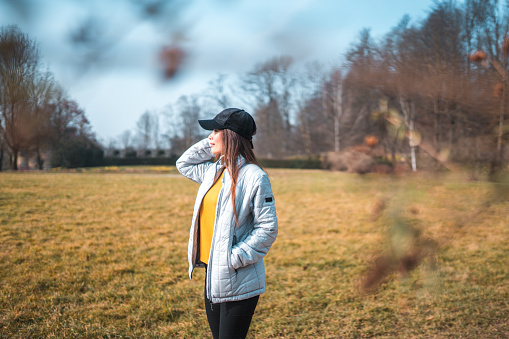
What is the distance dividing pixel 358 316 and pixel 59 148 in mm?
3341

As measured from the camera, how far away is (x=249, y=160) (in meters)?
2.01

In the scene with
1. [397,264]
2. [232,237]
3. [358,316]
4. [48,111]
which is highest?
[48,111]

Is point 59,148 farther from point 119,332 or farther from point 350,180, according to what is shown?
point 119,332

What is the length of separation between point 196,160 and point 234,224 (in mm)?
718

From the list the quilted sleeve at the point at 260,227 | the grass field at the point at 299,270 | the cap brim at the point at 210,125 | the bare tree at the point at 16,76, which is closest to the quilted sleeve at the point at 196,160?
the cap brim at the point at 210,125

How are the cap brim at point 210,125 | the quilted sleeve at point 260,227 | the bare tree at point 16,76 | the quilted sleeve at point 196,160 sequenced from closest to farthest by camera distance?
1. the bare tree at point 16,76
2. the quilted sleeve at point 260,227
3. the cap brim at point 210,125
4. the quilted sleeve at point 196,160

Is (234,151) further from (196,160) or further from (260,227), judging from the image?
(196,160)

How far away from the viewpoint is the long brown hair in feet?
6.28

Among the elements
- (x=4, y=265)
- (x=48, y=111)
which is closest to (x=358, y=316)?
(x=48, y=111)

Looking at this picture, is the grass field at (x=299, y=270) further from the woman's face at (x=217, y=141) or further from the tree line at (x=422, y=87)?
the woman's face at (x=217, y=141)

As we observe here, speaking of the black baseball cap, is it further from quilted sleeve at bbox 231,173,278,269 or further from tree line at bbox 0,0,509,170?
tree line at bbox 0,0,509,170

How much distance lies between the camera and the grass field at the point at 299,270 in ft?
3.10

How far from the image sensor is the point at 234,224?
73.7 inches

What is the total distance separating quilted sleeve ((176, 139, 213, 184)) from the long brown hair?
41 centimetres
